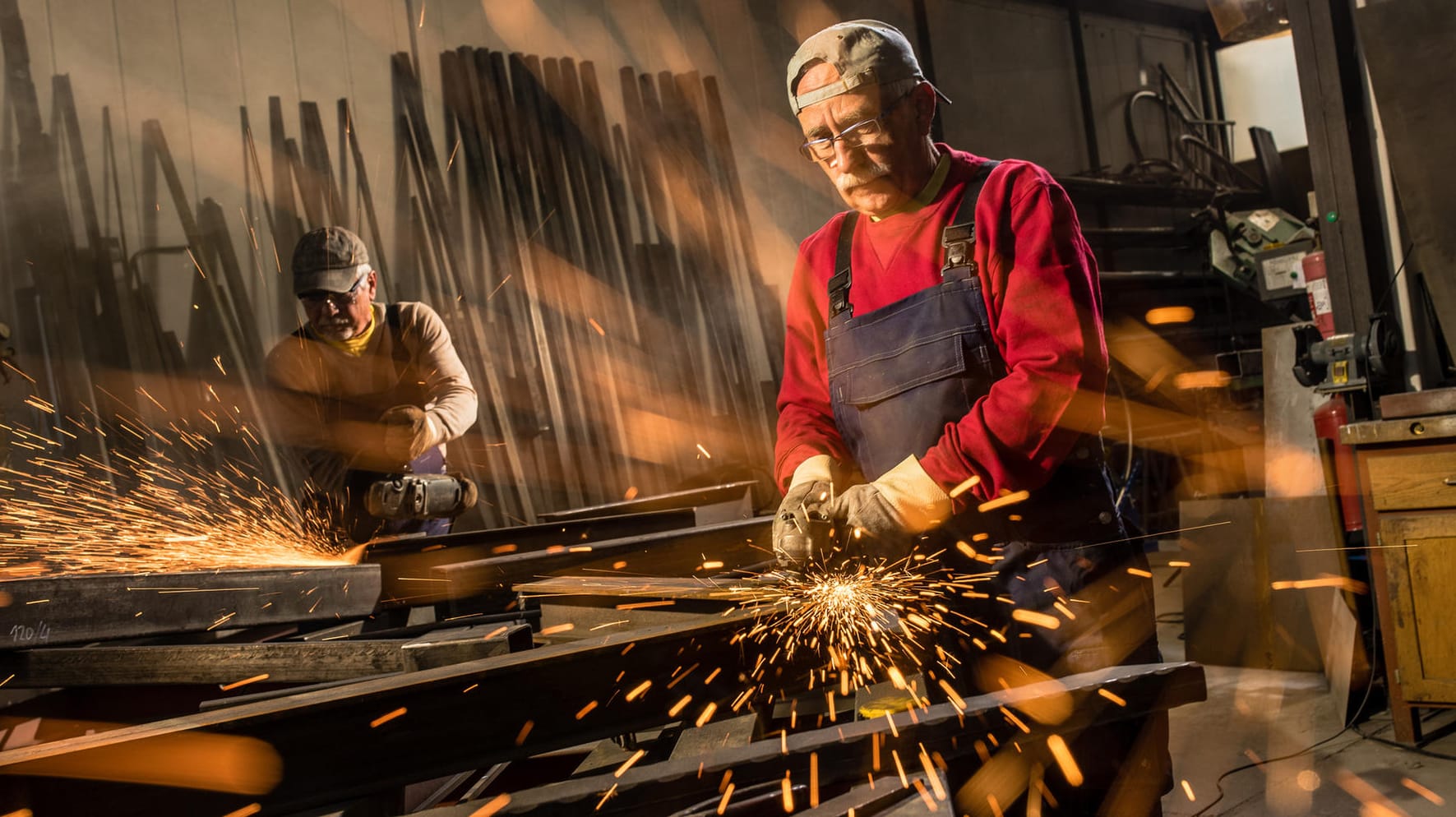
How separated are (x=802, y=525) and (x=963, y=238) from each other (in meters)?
0.52

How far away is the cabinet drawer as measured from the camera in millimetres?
2875

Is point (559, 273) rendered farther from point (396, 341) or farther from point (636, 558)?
point (636, 558)

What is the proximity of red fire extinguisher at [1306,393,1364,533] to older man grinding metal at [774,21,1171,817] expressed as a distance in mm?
2832

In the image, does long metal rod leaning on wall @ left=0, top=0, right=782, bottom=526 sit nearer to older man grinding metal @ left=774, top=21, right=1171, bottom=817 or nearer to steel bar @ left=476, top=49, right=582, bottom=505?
steel bar @ left=476, top=49, right=582, bottom=505

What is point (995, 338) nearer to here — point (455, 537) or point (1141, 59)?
point (455, 537)

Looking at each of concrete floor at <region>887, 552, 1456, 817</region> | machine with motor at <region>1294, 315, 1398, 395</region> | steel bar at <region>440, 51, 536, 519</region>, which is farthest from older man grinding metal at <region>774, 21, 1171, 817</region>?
steel bar at <region>440, 51, 536, 519</region>

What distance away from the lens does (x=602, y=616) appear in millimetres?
1876

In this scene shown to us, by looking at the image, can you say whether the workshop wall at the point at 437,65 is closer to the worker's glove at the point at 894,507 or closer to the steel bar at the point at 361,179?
the steel bar at the point at 361,179

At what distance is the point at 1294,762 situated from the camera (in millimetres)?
3023

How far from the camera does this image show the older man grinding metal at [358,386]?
323cm

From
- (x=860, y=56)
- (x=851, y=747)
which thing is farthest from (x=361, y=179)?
(x=851, y=747)

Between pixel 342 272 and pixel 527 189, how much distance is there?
2034 millimetres

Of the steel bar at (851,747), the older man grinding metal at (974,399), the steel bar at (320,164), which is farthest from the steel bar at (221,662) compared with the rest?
the steel bar at (320,164)

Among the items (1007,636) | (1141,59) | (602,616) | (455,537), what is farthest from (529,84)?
(1141,59)
